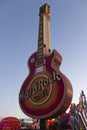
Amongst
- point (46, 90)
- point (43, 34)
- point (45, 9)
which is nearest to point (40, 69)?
point (46, 90)

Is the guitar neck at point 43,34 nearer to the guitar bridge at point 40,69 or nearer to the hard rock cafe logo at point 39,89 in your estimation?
the guitar bridge at point 40,69

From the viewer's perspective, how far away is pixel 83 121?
603 inches

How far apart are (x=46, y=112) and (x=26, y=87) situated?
232cm

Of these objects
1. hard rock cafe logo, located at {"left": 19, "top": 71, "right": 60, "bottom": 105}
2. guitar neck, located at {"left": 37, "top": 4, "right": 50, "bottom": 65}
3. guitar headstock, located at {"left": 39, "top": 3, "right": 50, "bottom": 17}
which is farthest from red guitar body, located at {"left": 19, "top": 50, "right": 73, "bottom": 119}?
guitar headstock, located at {"left": 39, "top": 3, "right": 50, "bottom": 17}

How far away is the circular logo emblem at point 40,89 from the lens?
12172 millimetres

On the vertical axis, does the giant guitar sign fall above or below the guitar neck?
below

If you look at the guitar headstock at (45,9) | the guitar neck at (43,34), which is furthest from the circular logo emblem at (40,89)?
the guitar headstock at (45,9)

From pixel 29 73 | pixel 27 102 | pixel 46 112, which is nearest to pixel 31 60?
pixel 29 73

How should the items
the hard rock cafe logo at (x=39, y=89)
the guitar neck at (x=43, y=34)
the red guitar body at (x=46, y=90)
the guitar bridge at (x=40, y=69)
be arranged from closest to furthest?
the red guitar body at (x=46, y=90) < the hard rock cafe logo at (x=39, y=89) < the guitar bridge at (x=40, y=69) < the guitar neck at (x=43, y=34)

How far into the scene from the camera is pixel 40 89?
41.3ft

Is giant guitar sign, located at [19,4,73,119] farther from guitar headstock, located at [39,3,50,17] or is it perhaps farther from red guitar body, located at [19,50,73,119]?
guitar headstock, located at [39,3,50,17]

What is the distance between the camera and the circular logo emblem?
12.2 m

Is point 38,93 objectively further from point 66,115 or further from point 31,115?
point 66,115

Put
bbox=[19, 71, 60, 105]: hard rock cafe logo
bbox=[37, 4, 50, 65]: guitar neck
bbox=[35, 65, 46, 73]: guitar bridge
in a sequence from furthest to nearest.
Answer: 1. bbox=[37, 4, 50, 65]: guitar neck
2. bbox=[35, 65, 46, 73]: guitar bridge
3. bbox=[19, 71, 60, 105]: hard rock cafe logo
